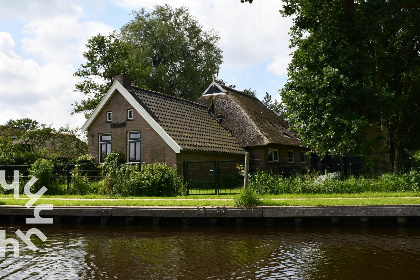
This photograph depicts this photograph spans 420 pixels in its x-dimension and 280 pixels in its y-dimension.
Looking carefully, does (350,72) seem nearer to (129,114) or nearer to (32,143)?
(129,114)

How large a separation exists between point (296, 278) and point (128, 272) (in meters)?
3.25

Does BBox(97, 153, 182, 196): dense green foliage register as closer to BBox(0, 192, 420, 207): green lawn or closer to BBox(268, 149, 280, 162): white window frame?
BBox(0, 192, 420, 207): green lawn

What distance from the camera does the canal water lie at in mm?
7812

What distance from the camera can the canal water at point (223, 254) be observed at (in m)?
7.81

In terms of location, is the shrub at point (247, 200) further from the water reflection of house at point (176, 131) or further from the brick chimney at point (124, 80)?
the brick chimney at point (124, 80)

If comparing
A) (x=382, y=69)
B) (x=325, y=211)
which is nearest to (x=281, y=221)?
(x=325, y=211)

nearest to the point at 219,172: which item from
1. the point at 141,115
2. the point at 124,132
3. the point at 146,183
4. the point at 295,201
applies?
the point at 146,183

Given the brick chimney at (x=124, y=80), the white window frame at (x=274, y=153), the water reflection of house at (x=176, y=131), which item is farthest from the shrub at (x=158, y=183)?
the white window frame at (x=274, y=153)

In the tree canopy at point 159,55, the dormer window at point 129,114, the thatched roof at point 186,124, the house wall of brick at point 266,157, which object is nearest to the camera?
the thatched roof at point 186,124

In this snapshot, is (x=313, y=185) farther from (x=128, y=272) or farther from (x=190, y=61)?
(x=190, y=61)

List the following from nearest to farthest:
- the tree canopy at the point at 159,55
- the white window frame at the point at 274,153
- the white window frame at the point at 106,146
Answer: the white window frame at the point at 106,146, the white window frame at the point at 274,153, the tree canopy at the point at 159,55

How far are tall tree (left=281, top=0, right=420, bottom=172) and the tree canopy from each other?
70.7ft

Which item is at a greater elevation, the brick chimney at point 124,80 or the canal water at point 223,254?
the brick chimney at point 124,80

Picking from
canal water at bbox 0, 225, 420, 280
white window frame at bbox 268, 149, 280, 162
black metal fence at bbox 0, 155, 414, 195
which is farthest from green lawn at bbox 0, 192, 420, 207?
white window frame at bbox 268, 149, 280, 162
